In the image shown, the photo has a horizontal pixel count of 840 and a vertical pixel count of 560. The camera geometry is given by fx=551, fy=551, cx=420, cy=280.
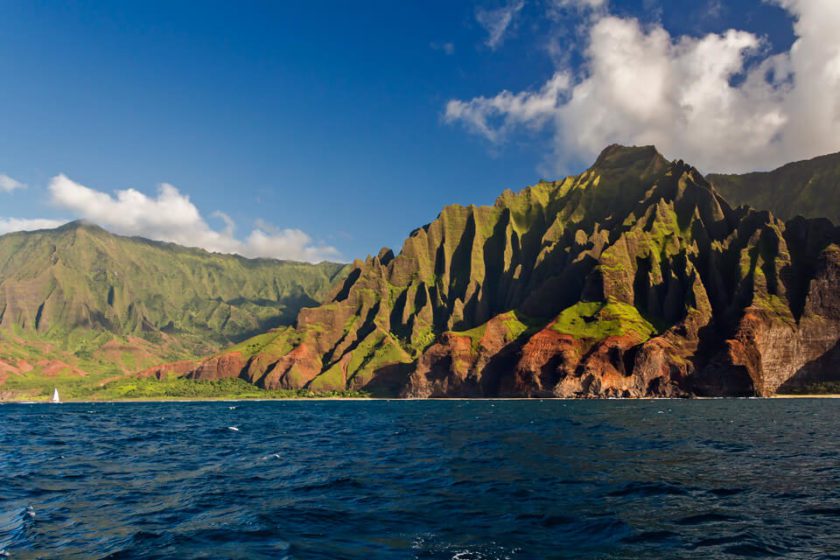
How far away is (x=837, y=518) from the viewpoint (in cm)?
2902

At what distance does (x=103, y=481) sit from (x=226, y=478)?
9173 millimetres

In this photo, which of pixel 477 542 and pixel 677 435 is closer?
pixel 477 542

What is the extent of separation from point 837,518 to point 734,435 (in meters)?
49.7

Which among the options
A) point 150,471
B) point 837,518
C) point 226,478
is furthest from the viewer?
point 150,471

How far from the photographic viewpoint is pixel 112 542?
26312 millimetres

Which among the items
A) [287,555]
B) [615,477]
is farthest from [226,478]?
[615,477]

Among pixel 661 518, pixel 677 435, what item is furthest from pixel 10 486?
pixel 677 435

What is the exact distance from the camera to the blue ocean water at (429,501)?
25359mm

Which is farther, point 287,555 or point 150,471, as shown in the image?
point 150,471

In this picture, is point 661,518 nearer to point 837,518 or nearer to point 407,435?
point 837,518

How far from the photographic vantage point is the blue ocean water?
25.4 m

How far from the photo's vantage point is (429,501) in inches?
1364

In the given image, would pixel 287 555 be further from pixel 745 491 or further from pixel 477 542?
pixel 745 491

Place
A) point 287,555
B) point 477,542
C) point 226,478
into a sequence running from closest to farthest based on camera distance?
point 287,555
point 477,542
point 226,478
